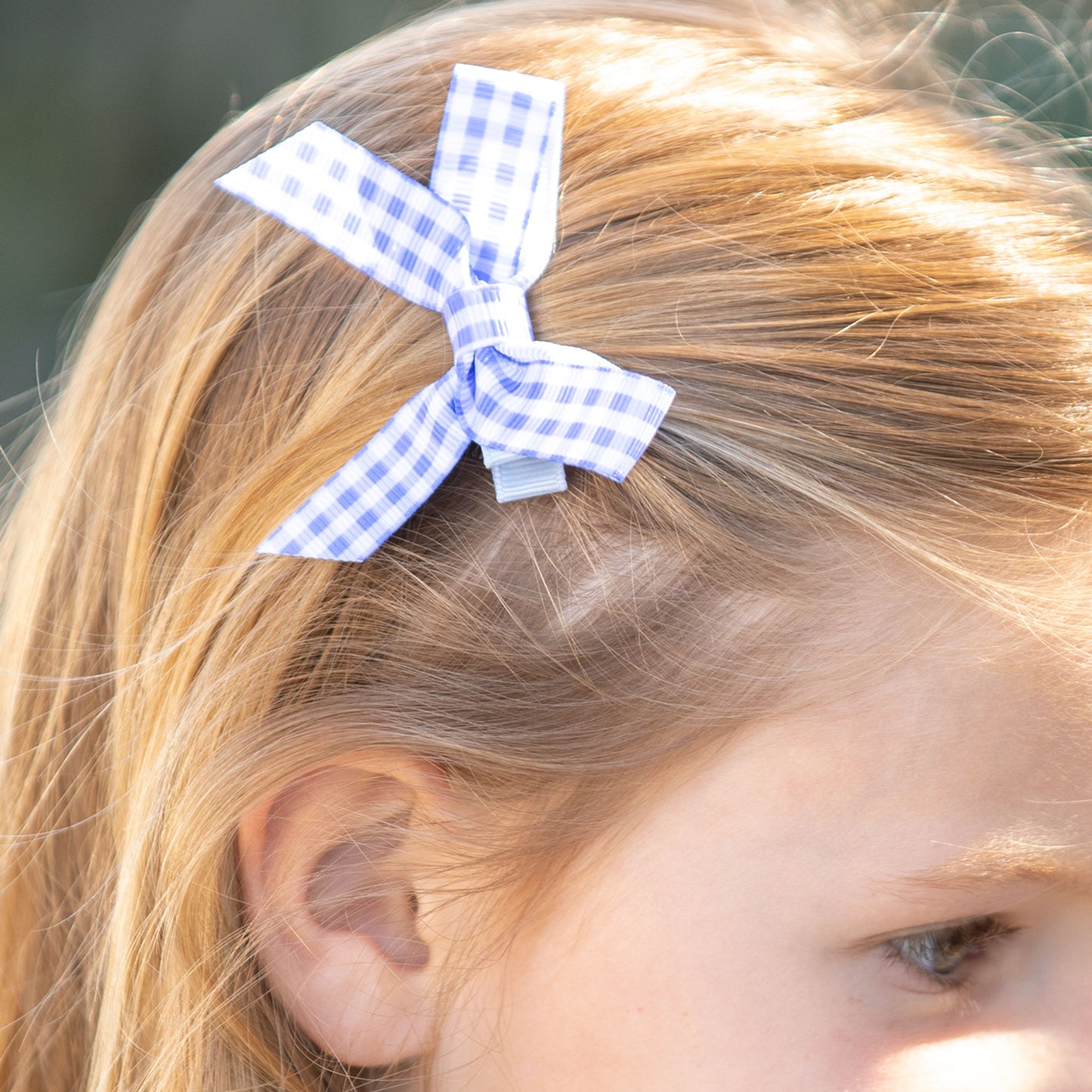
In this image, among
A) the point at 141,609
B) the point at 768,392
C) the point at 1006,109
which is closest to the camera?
the point at 768,392

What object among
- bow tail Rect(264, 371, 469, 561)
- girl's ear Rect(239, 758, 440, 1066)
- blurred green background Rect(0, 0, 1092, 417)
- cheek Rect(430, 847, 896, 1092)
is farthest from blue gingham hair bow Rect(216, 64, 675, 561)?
blurred green background Rect(0, 0, 1092, 417)

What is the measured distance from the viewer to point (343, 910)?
0.93 m

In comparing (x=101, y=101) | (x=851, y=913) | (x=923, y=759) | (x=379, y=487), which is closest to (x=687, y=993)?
(x=851, y=913)

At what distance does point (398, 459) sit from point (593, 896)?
35 centimetres

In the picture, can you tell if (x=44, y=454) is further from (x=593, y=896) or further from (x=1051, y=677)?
(x=1051, y=677)

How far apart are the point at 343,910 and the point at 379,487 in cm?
34

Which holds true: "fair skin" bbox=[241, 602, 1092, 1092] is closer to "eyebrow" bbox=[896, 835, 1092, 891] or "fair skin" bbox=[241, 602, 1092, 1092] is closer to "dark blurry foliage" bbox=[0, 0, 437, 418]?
"eyebrow" bbox=[896, 835, 1092, 891]

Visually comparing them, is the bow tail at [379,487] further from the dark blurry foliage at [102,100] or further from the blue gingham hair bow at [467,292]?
the dark blurry foliage at [102,100]

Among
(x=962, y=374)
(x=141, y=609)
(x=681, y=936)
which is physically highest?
(x=962, y=374)

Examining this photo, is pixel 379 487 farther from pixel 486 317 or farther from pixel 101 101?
pixel 101 101

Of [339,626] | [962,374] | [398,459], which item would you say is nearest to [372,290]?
[398,459]

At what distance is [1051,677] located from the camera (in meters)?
0.85

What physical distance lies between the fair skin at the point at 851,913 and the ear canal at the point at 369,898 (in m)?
0.06

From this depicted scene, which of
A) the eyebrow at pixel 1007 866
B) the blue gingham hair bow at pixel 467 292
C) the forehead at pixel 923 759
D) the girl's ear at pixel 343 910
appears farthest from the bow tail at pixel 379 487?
the eyebrow at pixel 1007 866
